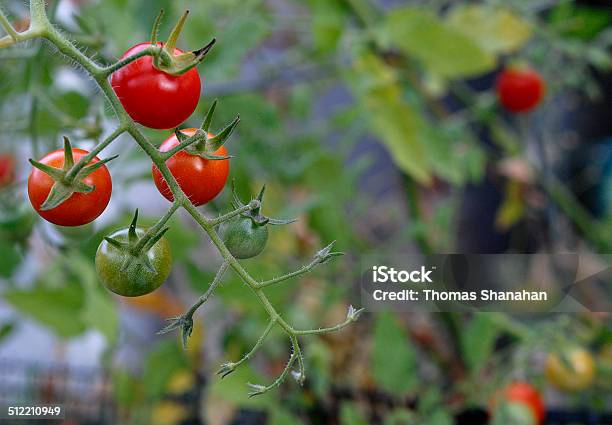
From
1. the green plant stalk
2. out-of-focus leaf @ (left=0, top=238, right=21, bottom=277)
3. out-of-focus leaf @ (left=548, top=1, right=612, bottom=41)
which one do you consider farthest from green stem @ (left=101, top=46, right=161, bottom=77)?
out-of-focus leaf @ (left=548, top=1, right=612, bottom=41)

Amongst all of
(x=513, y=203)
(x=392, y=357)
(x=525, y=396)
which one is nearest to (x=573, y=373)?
(x=525, y=396)

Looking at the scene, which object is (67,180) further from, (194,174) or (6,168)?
(6,168)

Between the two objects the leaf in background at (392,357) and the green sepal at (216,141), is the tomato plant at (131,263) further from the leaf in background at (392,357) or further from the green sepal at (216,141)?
the leaf in background at (392,357)

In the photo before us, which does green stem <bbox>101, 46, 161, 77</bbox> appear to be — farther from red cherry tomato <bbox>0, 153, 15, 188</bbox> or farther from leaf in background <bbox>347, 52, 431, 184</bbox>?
red cherry tomato <bbox>0, 153, 15, 188</bbox>

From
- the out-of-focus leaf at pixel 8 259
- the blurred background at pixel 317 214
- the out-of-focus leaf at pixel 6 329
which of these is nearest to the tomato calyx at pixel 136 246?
the blurred background at pixel 317 214

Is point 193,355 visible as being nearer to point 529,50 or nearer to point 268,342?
point 268,342

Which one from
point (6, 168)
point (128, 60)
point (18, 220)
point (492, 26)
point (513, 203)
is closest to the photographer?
point (128, 60)
